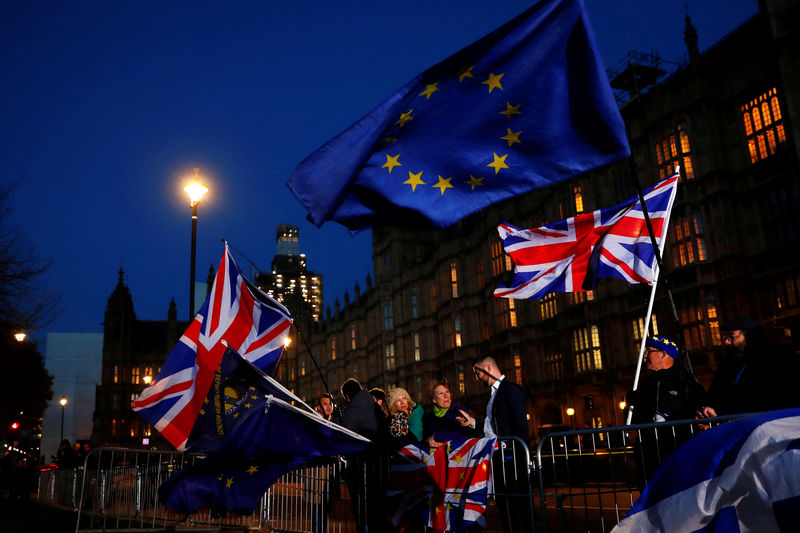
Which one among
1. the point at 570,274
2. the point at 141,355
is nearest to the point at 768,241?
the point at 570,274

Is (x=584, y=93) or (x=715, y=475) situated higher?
(x=584, y=93)

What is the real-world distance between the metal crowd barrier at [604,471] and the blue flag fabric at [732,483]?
1245mm

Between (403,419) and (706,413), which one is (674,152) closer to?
(403,419)

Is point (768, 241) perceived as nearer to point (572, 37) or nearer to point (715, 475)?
point (572, 37)

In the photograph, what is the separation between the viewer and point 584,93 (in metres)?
6.06

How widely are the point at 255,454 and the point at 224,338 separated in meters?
4.77

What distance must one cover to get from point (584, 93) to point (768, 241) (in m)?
23.2

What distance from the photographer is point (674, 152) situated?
28.4 meters

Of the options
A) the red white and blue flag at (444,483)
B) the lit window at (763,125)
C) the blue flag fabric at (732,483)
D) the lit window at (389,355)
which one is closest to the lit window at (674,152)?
the lit window at (763,125)

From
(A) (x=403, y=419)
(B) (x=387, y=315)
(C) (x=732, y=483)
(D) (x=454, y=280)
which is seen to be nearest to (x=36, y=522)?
(A) (x=403, y=419)

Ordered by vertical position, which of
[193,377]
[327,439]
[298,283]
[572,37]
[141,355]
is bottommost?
[327,439]

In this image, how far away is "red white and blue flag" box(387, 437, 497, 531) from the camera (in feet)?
22.6

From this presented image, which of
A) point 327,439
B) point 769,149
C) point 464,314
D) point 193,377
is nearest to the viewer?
point 327,439

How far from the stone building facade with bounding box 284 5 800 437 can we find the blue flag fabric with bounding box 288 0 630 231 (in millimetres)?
16028
